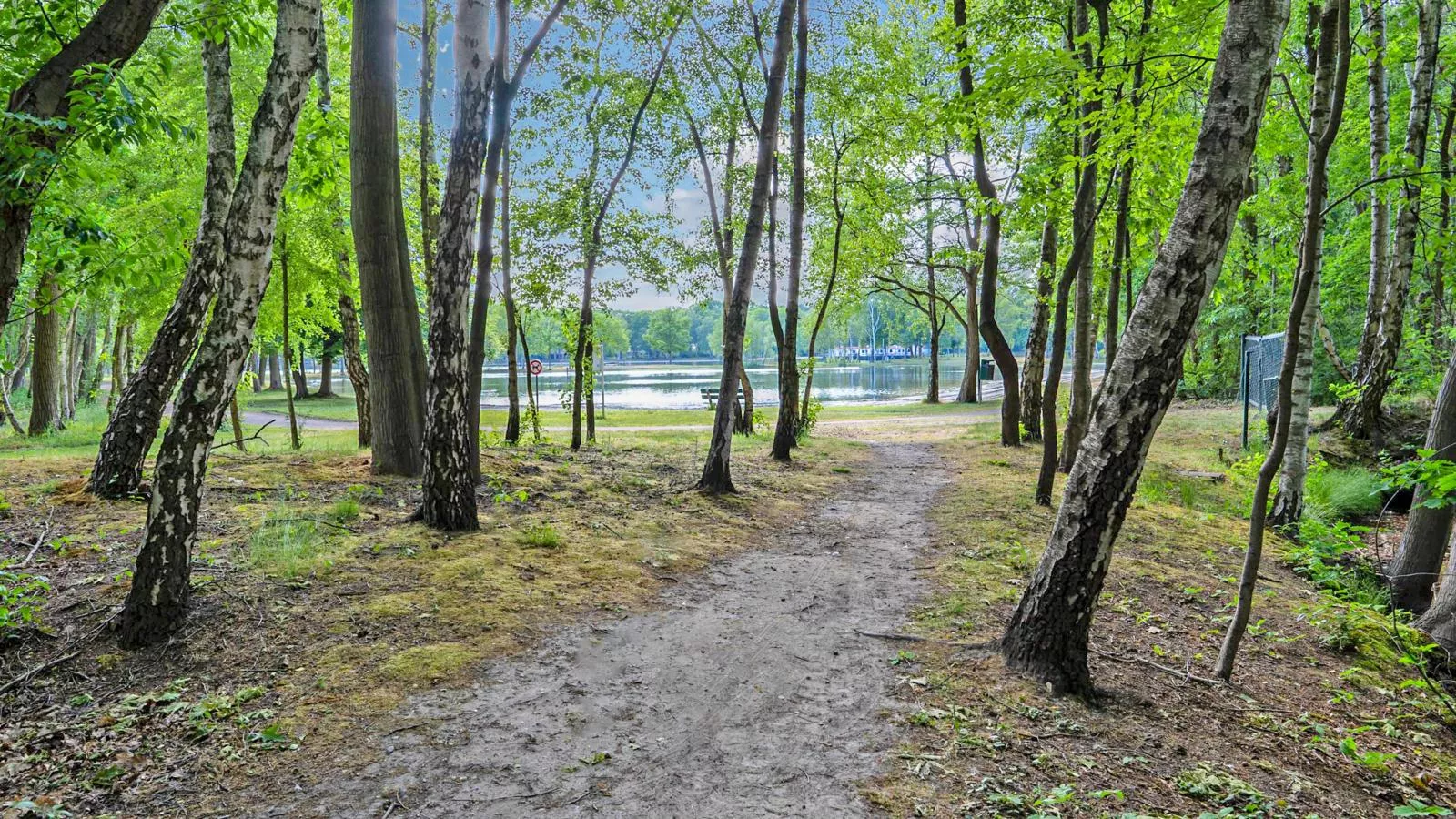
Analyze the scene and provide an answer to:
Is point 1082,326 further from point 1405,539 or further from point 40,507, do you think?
point 40,507

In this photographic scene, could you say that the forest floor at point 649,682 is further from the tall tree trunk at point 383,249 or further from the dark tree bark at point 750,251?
the dark tree bark at point 750,251

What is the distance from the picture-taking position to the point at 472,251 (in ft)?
21.2

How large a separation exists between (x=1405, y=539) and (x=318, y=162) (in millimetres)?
10321

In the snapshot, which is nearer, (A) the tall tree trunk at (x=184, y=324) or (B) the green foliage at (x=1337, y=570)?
(A) the tall tree trunk at (x=184, y=324)

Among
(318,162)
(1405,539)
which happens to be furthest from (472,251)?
(1405,539)

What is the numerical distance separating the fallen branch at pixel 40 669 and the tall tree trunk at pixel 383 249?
16.0ft

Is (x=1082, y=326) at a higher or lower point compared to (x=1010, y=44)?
lower

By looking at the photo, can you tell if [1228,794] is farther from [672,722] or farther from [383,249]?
[383,249]

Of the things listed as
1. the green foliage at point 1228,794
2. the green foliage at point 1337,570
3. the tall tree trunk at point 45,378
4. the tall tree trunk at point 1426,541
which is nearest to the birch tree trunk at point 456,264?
the green foliage at point 1228,794

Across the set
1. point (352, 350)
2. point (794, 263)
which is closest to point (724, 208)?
point (794, 263)

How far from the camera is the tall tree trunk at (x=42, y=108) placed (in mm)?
3215

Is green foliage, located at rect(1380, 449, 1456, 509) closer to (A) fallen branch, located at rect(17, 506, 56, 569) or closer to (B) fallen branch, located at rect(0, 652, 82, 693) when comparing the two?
(B) fallen branch, located at rect(0, 652, 82, 693)

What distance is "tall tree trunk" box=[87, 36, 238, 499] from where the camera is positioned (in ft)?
20.1

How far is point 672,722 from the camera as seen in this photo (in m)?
3.71
